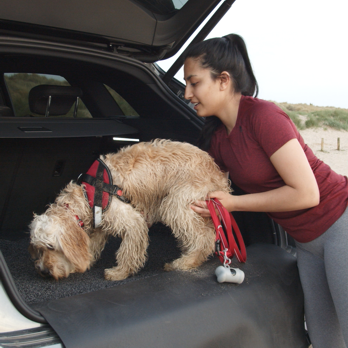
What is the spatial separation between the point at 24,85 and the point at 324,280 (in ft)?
8.91

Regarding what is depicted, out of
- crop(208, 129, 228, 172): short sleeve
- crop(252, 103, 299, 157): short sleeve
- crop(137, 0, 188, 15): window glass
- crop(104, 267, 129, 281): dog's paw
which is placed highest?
crop(137, 0, 188, 15): window glass

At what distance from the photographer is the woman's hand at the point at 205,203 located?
1978 mm

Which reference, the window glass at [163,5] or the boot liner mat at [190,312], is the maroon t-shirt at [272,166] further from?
the window glass at [163,5]

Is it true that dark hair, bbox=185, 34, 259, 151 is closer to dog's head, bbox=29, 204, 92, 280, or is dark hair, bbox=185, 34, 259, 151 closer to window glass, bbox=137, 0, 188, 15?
→ window glass, bbox=137, 0, 188, 15

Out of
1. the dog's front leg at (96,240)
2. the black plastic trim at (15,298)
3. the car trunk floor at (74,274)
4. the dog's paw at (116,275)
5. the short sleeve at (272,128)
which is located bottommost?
the car trunk floor at (74,274)

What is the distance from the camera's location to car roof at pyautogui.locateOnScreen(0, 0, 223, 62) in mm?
1944

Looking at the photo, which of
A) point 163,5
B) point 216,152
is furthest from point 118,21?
point 216,152

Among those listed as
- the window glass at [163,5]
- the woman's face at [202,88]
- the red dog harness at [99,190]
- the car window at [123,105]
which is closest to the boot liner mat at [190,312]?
the red dog harness at [99,190]

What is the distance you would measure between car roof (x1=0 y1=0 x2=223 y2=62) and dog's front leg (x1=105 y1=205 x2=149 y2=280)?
119 centimetres

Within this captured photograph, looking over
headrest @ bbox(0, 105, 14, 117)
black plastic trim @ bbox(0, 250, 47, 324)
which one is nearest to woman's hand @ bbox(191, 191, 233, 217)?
black plastic trim @ bbox(0, 250, 47, 324)

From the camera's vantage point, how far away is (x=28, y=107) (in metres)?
2.81

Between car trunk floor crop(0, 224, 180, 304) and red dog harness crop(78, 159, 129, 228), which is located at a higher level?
red dog harness crop(78, 159, 129, 228)

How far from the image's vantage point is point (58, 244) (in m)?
1.85

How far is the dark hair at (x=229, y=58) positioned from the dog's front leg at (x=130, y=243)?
3.19ft
